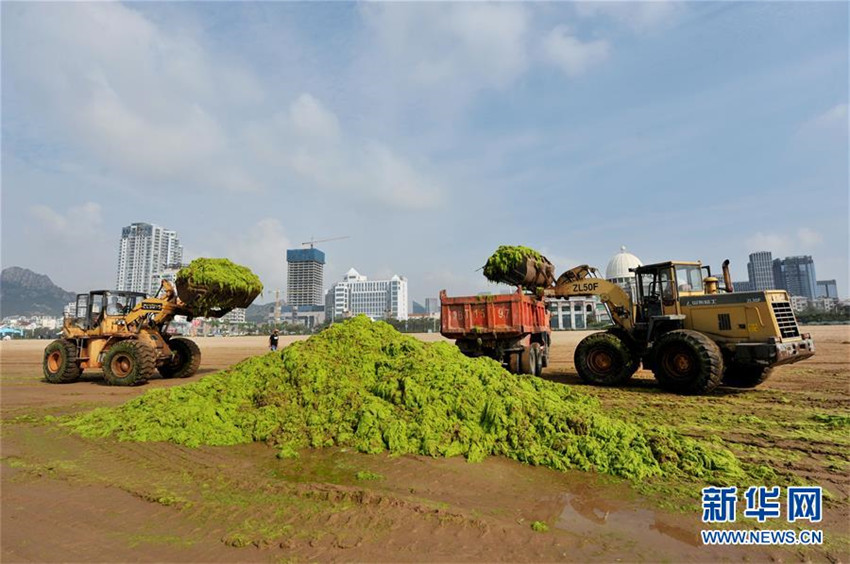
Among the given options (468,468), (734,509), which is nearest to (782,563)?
(734,509)

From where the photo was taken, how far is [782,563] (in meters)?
3.05

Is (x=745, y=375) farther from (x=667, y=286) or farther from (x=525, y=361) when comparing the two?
(x=525, y=361)

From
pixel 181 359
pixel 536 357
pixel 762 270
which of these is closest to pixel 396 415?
pixel 536 357

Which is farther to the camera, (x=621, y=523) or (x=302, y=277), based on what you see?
(x=302, y=277)

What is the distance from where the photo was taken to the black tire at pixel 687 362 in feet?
28.8

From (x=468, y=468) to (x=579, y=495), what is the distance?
1.17m

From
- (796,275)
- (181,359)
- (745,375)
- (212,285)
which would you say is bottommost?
(745,375)

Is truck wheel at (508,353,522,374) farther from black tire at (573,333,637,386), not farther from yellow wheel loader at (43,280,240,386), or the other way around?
yellow wheel loader at (43,280,240,386)

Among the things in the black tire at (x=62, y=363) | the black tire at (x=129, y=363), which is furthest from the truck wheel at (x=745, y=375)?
the black tire at (x=62, y=363)

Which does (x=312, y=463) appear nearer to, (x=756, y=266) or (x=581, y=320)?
(x=581, y=320)

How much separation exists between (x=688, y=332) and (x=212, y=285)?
486 inches

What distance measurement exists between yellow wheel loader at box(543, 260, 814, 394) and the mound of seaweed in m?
3.24

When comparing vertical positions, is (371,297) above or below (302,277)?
below

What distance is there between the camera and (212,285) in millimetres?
12344
